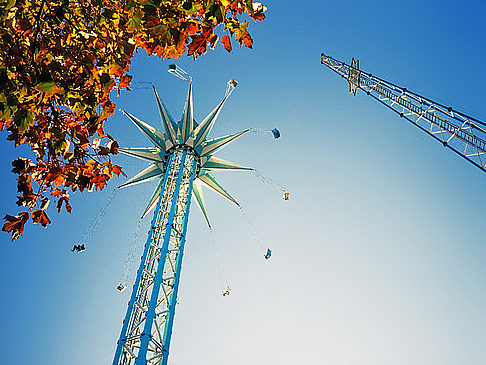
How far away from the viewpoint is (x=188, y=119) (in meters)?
17.0

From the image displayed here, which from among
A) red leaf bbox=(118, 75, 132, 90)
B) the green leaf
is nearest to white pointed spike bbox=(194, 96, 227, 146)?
red leaf bbox=(118, 75, 132, 90)

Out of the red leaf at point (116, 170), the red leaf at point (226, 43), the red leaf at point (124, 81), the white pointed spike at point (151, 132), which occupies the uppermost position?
the white pointed spike at point (151, 132)

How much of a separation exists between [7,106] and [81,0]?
161 cm

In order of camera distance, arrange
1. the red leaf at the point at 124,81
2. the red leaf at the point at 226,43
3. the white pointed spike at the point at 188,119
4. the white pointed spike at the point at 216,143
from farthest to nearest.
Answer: the white pointed spike at the point at 216,143
the white pointed spike at the point at 188,119
the red leaf at the point at 124,81
the red leaf at the point at 226,43

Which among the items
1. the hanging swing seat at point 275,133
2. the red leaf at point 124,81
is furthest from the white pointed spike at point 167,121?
the red leaf at point 124,81

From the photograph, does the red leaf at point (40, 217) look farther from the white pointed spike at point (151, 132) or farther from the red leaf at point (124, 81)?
the white pointed spike at point (151, 132)

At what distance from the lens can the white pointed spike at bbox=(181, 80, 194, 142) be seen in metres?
16.8

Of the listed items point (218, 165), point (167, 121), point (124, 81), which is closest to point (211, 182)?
point (218, 165)

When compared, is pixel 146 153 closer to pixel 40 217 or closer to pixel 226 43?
pixel 40 217

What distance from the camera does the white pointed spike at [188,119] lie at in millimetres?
16798

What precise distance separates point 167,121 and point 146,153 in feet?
6.89

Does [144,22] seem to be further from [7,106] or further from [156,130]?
[156,130]

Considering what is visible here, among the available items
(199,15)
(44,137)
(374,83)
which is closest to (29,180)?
(44,137)

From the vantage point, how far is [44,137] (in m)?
3.82
